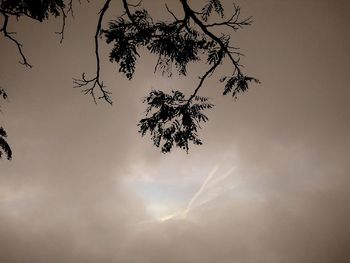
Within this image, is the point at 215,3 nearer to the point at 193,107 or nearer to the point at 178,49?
the point at 178,49

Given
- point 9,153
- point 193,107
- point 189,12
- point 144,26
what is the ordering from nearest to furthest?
1. point 9,153
2. point 189,12
3. point 144,26
4. point 193,107

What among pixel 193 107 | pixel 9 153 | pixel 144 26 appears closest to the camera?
pixel 9 153

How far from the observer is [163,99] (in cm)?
470

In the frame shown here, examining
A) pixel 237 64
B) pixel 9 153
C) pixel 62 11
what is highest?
pixel 62 11

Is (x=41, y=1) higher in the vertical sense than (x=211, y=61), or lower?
higher

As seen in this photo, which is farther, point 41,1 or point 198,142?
point 198,142

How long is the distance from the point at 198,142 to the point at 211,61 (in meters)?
1.06

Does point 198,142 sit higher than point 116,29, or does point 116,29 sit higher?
point 116,29

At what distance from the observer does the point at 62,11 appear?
431cm

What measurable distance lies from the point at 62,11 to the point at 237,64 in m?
2.35

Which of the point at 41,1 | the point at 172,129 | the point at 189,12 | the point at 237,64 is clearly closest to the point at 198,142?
the point at 172,129

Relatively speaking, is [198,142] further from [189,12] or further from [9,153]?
[9,153]

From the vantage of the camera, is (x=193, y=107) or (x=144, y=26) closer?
(x=144, y=26)

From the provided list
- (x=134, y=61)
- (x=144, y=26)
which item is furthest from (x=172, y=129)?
(x=144, y=26)
